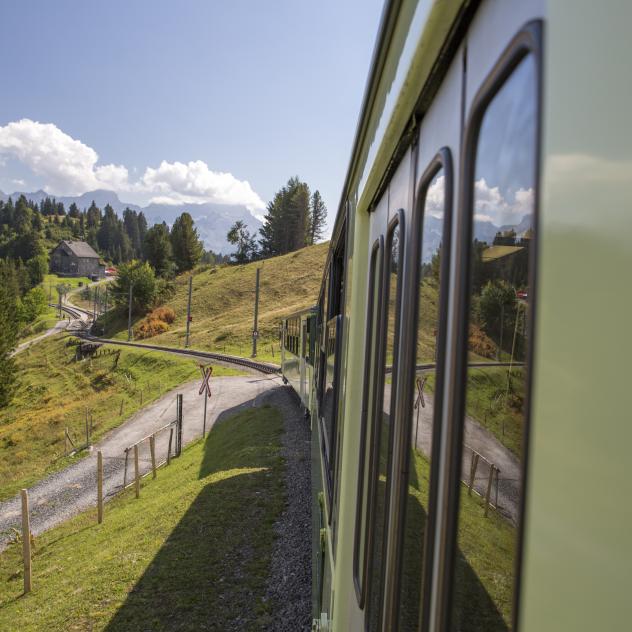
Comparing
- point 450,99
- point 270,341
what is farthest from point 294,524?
point 270,341

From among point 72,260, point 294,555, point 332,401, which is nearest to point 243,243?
point 72,260

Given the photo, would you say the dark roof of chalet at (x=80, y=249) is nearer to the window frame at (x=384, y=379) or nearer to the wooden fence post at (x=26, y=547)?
the wooden fence post at (x=26, y=547)

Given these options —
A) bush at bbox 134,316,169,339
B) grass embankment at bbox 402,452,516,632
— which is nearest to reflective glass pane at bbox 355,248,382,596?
grass embankment at bbox 402,452,516,632

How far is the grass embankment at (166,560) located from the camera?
7.68m

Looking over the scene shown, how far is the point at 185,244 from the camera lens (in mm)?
91375

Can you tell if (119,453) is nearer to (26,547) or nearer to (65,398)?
(26,547)

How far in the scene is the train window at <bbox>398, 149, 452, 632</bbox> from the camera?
1272 mm

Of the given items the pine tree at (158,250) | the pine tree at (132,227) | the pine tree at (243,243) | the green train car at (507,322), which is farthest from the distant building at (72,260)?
the green train car at (507,322)

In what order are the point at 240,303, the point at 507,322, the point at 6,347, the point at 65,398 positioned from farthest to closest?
the point at 240,303, the point at 6,347, the point at 65,398, the point at 507,322

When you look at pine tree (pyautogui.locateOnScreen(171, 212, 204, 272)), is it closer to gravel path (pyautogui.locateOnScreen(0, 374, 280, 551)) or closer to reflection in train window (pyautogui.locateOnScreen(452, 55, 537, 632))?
gravel path (pyautogui.locateOnScreen(0, 374, 280, 551))

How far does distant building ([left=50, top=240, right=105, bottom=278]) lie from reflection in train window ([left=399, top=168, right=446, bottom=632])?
5900 inches

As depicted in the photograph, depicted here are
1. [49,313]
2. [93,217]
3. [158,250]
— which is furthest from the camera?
[93,217]

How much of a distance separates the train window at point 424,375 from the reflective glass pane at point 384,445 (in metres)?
0.33

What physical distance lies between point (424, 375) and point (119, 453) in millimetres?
21812
